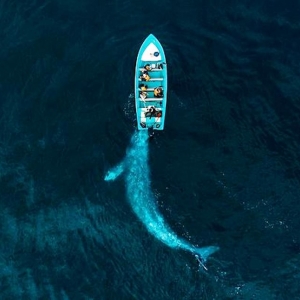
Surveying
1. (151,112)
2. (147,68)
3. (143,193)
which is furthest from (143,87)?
(143,193)

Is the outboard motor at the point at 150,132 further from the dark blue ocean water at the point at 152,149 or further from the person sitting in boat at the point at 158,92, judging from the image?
the person sitting in boat at the point at 158,92

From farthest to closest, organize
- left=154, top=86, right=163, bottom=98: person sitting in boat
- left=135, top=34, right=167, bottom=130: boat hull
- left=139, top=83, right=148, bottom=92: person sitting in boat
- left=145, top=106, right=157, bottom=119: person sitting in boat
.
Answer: left=139, top=83, right=148, bottom=92: person sitting in boat → left=154, top=86, right=163, bottom=98: person sitting in boat → left=135, top=34, right=167, bottom=130: boat hull → left=145, top=106, right=157, bottom=119: person sitting in boat

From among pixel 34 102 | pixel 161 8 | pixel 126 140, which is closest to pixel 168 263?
pixel 126 140

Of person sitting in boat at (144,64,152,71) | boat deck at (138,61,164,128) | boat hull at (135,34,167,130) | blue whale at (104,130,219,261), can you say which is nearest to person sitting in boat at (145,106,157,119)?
boat hull at (135,34,167,130)

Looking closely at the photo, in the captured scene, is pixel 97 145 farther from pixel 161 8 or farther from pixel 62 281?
pixel 161 8

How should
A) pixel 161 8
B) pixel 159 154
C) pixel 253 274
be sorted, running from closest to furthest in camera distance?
1. pixel 253 274
2. pixel 159 154
3. pixel 161 8

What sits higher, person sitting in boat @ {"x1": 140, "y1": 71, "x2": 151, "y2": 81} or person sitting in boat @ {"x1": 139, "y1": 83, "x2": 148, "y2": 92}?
person sitting in boat @ {"x1": 140, "y1": 71, "x2": 151, "y2": 81}

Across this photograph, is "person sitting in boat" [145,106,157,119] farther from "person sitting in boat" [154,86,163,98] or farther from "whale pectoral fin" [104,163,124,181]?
"whale pectoral fin" [104,163,124,181]
